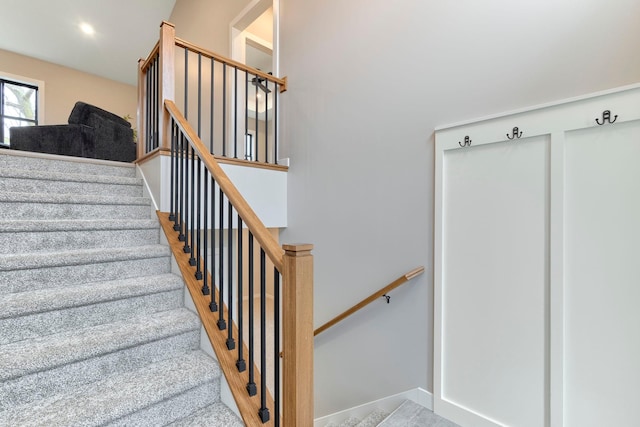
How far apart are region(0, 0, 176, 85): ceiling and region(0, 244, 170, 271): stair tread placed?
544 cm

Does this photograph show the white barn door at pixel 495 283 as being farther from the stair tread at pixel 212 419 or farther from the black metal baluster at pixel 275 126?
the black metal baluster at pixel 275 126

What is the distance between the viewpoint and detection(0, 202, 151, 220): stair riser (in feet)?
6.05

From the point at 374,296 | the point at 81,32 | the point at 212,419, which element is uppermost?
the point at 81,32

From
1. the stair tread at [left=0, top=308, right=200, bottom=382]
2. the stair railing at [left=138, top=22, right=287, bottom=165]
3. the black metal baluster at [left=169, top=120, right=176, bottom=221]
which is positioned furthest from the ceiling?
the stair tread at [left=0, top=308, right=200, bottom=382]

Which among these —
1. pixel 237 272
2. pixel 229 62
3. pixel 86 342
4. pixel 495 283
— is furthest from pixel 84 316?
pixel 229 62

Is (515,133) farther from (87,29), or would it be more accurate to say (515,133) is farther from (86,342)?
(87,29)

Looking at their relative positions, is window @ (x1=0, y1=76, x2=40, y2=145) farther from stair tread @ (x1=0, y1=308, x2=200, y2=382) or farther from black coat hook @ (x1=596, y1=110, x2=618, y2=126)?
black coat hook @ (x1=596, y1=110, x2=618, y2=126)

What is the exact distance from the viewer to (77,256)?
167 centimetres

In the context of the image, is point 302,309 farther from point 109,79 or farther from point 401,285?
point 109,79

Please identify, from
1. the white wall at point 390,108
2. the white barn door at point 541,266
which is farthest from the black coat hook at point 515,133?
the white wall at point 390,108

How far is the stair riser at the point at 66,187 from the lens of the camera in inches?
79.6

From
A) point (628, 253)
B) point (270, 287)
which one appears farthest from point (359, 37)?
point (270, 287)

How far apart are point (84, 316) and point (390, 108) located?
2.19m

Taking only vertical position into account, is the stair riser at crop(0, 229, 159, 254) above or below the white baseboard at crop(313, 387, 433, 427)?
above
